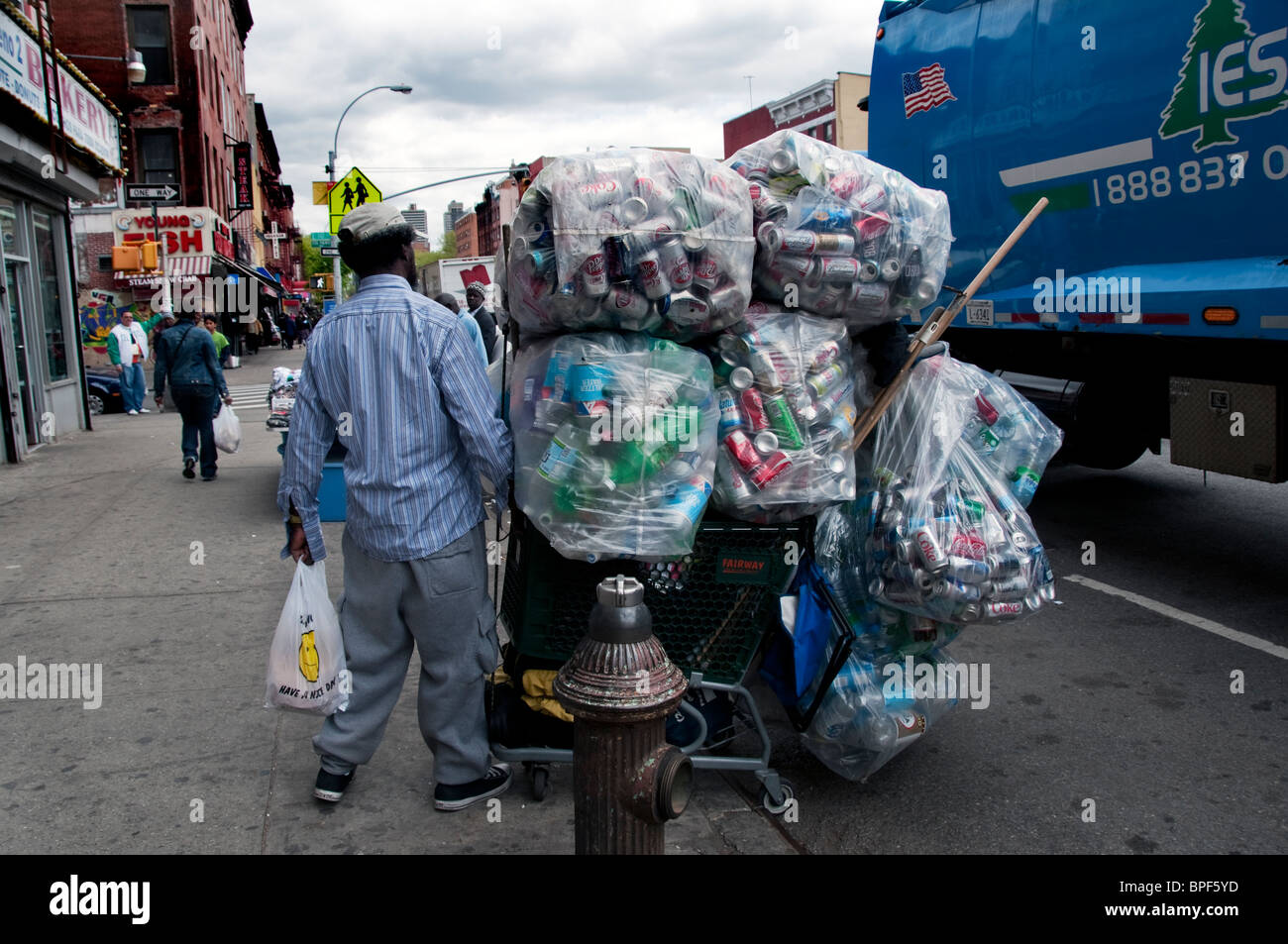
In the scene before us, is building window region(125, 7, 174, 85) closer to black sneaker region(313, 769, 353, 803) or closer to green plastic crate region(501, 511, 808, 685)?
black sneaker region(313, 769, 353, 803)

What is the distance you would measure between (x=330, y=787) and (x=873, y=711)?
186cm

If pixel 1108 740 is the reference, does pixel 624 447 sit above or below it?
above

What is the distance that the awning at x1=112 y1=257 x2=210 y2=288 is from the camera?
2934 cm

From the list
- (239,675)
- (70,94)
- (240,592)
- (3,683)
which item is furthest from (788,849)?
(70,94)

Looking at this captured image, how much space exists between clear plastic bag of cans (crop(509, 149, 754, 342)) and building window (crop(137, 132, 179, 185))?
101 feet

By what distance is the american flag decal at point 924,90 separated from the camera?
746 cm

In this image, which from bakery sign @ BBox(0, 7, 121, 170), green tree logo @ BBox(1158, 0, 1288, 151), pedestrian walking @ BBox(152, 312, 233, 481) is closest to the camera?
green tree logo @ BBox(1158, 0, 1288, 151)

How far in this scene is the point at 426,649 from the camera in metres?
3.36

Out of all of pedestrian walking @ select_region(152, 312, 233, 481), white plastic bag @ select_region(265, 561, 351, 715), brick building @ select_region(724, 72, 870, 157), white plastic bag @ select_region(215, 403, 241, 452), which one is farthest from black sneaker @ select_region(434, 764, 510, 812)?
brick building @ select_region(724, 72, 870, 157)

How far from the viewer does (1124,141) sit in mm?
5762

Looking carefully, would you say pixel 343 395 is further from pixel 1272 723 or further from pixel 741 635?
pixel 1272 723

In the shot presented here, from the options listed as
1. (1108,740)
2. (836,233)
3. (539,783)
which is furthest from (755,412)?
(1108,740)

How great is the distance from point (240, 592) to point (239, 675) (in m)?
1.46

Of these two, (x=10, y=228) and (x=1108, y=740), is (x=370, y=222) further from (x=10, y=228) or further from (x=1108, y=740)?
(x=10, y=228)
